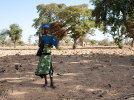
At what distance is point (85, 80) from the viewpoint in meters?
13.4

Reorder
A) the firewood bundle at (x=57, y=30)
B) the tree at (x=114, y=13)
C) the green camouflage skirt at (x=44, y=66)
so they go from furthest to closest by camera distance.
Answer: the tree at (x=114, y=13) < the firewood bundle at (x=57, y=30) < the green camouflage skirt at (x=44, y=66)

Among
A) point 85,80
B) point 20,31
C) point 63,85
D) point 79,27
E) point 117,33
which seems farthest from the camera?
point 20,31

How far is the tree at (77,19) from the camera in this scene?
187 feet

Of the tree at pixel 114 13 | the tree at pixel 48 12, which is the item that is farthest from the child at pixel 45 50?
the tree at pixel 48 12

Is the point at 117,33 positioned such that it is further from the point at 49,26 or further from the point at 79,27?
the point at 79,27

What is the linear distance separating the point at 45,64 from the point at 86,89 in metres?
1.65

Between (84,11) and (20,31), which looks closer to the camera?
(84,11)

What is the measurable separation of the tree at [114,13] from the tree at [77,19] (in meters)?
25.3

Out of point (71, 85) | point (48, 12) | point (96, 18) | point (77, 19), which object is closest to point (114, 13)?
point (96, 18)

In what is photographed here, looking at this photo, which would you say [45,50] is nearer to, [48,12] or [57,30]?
[57,30]

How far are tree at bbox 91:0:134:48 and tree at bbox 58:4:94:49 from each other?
25.3m

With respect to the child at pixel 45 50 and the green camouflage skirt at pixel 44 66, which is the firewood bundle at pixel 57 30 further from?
the green camouflage skirt at pixel 44 66

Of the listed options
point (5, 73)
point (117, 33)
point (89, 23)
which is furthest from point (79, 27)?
point (5, 73)

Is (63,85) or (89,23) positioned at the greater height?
(89,23)
